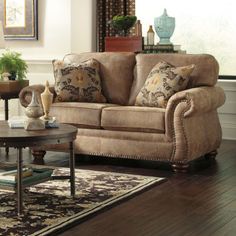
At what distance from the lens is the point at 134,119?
16.4 feet

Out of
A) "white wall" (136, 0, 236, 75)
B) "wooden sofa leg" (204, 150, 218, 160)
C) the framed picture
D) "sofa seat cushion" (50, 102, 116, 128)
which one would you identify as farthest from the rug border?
the framed picture

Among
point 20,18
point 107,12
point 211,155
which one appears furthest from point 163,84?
point 20,18

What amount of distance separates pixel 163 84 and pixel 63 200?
5.61 feet

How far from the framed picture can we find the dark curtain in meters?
0.77

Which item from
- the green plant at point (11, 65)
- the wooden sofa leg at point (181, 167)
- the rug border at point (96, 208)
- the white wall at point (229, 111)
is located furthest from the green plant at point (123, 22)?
the rug border at point (96, 208)

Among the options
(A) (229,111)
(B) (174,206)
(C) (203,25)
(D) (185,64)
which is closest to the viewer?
(B) (174,206)

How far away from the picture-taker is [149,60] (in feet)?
18.6

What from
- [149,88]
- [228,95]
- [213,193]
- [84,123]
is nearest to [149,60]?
[149,88]

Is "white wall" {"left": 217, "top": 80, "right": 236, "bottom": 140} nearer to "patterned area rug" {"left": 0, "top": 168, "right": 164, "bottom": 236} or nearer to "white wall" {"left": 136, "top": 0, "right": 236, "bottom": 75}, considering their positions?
"white wall" {"left": 136, "top": 0, "right": 236, "bottom": 75}

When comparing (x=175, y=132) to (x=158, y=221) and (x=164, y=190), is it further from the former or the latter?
(x=158, y=221)

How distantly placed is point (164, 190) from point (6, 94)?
2338 mm

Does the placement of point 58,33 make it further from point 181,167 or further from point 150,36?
point 181,167

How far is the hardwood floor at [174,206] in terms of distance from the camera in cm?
330

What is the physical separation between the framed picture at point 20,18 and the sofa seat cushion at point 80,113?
2.08 m
